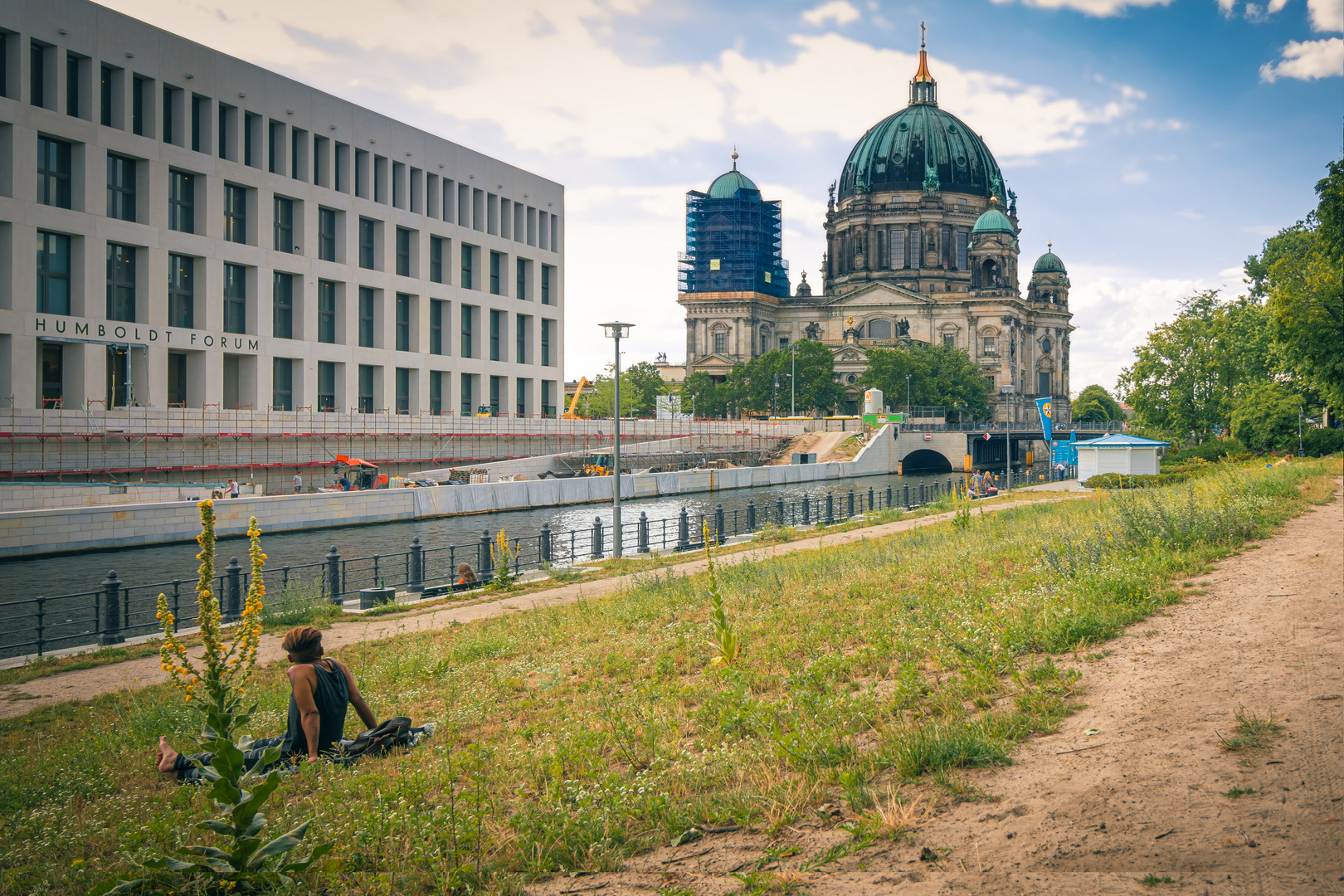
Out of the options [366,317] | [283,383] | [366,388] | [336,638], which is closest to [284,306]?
[283,383]

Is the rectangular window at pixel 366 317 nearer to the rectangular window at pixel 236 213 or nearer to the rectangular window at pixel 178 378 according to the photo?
the rectangular window at pixel 236 213

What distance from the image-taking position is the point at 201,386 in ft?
158

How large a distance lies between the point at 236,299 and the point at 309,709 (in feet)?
163

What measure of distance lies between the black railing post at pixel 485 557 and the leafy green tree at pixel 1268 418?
138ft

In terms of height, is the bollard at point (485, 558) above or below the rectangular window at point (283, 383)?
below

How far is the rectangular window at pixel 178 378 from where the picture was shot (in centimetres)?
4848

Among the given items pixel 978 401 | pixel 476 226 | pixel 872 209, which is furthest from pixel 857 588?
pixel 872 209

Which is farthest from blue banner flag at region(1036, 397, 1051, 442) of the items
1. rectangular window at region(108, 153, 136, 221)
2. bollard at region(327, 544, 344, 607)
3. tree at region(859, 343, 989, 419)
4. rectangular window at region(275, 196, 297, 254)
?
rectangular window at region(108, 153, 136, 221)

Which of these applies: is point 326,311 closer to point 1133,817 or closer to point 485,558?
point 485,558

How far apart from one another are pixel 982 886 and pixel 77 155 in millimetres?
50932

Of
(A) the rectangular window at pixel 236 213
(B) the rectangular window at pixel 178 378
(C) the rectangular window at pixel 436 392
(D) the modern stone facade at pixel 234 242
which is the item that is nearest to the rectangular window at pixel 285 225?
(D) the modern stone facade at pixel 234 242

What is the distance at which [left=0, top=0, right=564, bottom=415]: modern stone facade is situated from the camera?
1651 inches

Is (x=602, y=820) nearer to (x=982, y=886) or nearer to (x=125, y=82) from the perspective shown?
(x=982, y=886)

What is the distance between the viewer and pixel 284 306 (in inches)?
2125
